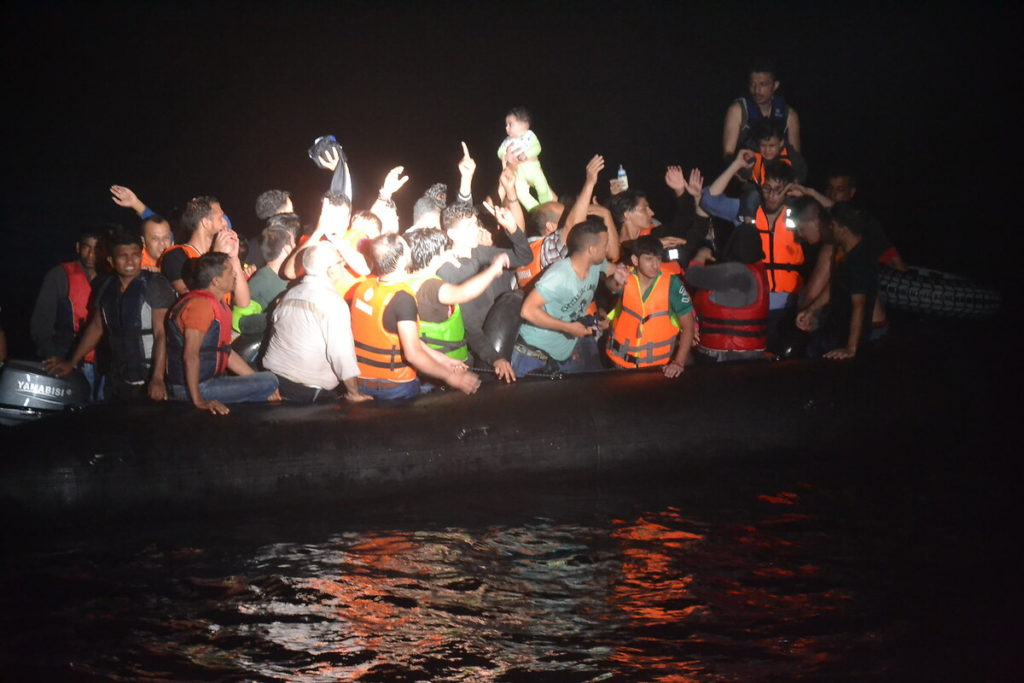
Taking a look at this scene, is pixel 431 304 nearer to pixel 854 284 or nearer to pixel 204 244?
pixel 204 244

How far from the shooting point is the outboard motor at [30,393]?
196 inches

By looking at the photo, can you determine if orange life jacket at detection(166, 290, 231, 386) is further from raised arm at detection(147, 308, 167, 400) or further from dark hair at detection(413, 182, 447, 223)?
dark hair at detection(413, 182, 447, 223)

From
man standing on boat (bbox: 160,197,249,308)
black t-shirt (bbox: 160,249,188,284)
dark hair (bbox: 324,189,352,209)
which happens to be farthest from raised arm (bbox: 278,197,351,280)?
black t-shirt (bbox: 160,249,188,284)

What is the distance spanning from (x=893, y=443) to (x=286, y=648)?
3.53 meters

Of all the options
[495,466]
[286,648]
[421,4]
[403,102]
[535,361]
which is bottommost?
[286,648]

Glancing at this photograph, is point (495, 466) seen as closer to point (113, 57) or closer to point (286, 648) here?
point (286, 648)

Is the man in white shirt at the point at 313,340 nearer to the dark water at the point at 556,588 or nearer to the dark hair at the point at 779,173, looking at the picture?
the dark water at the point at 556,588

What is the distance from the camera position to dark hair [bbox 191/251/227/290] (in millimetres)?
5008

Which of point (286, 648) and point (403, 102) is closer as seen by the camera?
point (286, 648)

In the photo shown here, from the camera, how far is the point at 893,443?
5723 millimetres

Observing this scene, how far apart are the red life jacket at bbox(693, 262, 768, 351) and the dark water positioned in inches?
33.6

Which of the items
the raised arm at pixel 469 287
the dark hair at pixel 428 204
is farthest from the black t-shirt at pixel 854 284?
the dark hair at pixel 428 204

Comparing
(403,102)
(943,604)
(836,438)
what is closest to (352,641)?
(943,604)

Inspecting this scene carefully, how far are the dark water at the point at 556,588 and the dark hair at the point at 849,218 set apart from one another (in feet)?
4.51
